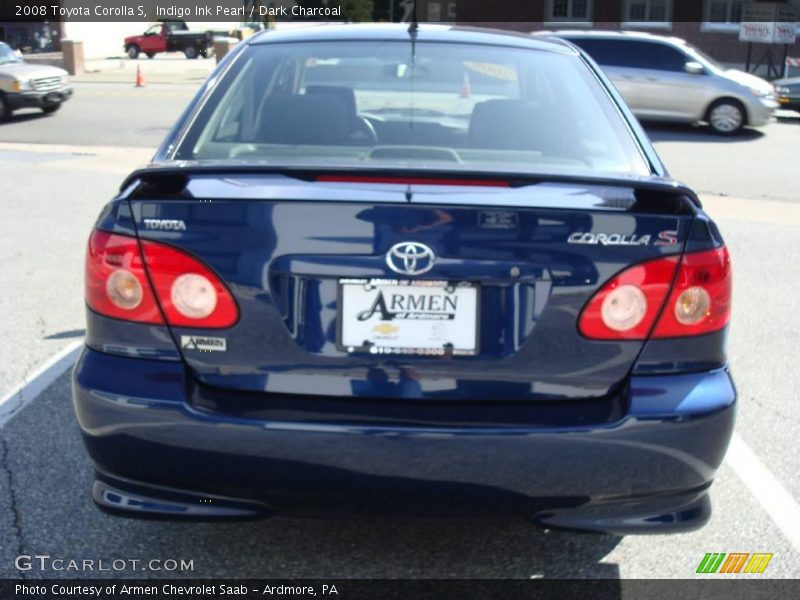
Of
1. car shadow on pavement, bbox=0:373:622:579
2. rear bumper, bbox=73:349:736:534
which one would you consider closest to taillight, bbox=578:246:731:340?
rear bumper, bbox=73:349:736:534

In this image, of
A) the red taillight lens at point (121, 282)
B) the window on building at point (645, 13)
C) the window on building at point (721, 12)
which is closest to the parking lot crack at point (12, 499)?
the red taillight lens at point (121, 282)

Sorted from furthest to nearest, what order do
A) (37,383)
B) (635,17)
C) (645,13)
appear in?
(635,17), (645,13), (37,383)

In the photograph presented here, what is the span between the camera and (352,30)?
4.11 m

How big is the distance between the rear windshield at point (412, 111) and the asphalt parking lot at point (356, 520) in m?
1.22

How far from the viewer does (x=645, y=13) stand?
36.5m

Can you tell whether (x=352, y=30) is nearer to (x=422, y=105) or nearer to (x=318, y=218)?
(x=422, y=105)

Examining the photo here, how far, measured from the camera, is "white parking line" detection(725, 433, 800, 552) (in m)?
3.52

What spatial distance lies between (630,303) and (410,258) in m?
0.61

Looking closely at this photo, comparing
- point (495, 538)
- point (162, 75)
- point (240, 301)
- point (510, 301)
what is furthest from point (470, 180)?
point (162, 75)

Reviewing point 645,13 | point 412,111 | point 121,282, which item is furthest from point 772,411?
point 645,13

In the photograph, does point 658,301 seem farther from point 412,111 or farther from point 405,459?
point 412,111

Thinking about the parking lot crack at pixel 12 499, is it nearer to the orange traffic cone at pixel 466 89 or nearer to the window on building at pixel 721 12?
the orange traffic cone at pixel 466 89

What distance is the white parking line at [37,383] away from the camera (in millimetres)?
4488

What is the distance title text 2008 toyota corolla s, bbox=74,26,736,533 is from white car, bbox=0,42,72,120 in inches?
654
